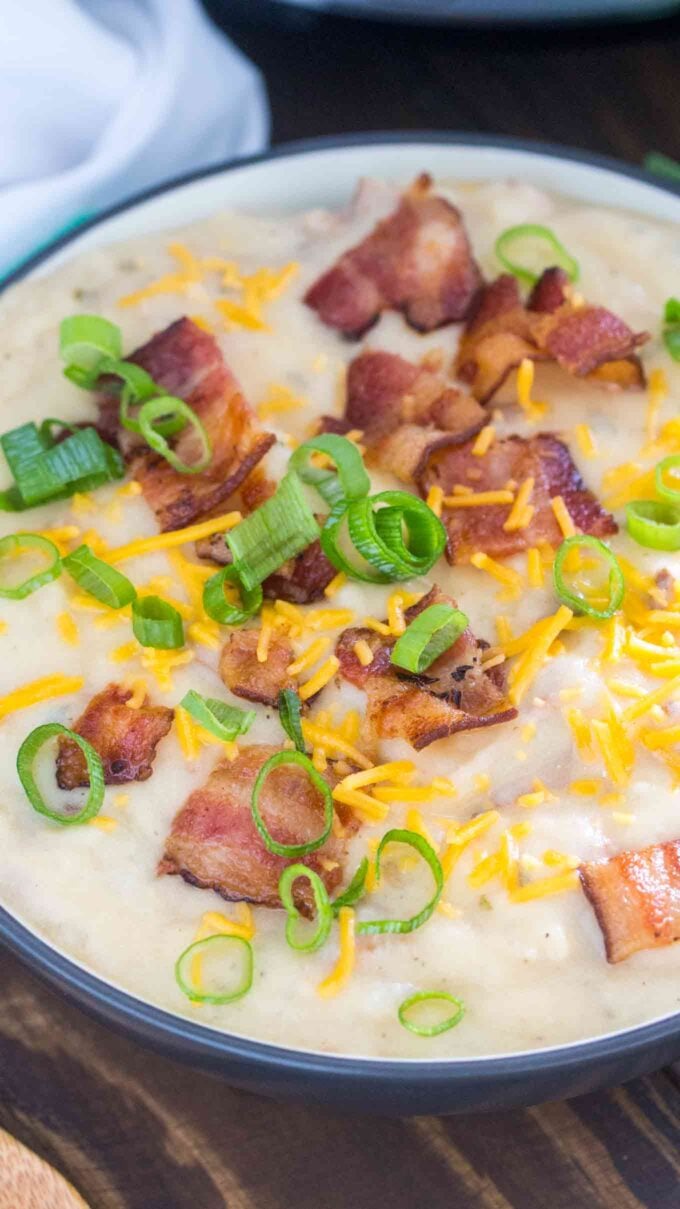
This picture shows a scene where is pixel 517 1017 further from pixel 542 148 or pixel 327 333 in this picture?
pixel 542 148

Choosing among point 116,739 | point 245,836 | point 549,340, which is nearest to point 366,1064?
point 245,836

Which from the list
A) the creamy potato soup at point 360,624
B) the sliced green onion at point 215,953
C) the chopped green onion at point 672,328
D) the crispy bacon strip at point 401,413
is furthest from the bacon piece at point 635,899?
the chopped green onion at point 672,328

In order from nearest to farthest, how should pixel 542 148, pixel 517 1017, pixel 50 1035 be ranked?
1. pixel 517 1017
2. pixel 50 1035
3. pixel 542 148

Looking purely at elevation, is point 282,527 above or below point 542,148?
below

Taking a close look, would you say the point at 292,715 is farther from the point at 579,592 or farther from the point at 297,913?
the point at 579,592

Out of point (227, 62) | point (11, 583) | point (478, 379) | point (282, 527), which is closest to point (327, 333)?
point (478, 379)

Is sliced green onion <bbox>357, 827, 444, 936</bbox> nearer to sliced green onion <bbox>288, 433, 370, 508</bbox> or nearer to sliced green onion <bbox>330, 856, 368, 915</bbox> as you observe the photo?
sliced green onion <bbox>330, 856, 368, 915</bbox>
